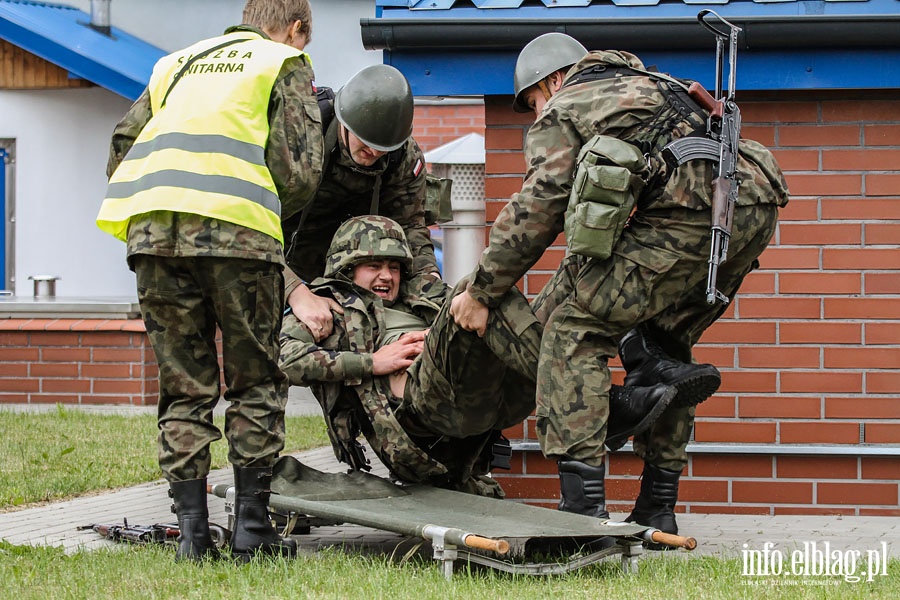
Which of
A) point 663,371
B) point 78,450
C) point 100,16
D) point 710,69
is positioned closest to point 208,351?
point 663,371

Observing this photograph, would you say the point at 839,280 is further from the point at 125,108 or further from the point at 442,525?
the point at 125,108

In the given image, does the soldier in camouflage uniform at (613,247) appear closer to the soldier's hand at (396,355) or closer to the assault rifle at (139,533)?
the soldier's hand at (396,355)

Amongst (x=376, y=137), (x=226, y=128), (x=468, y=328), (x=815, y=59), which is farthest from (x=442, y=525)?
(x=815, y=59)

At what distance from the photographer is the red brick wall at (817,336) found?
5.52 m

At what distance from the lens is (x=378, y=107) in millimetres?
5422

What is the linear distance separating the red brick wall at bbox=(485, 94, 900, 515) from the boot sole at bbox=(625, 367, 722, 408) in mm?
1155

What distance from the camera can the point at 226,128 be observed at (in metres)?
4.29

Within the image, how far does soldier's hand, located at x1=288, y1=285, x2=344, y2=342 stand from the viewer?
207 inches

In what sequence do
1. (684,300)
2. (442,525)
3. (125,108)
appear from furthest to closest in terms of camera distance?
(125,108), (684,300), (442,525)

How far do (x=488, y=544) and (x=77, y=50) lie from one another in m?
8.24

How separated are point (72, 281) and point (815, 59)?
803 centimetres

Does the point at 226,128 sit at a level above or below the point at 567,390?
above

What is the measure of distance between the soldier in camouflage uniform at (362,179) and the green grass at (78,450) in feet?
5.01

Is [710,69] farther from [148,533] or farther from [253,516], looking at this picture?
[148,533]
